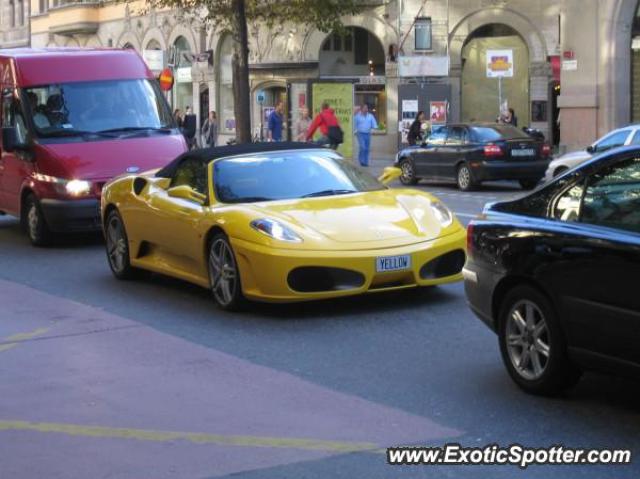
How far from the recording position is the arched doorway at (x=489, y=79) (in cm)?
4006

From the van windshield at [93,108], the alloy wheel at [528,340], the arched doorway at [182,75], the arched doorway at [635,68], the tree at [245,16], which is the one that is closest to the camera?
the alloy wheel at [528,340]

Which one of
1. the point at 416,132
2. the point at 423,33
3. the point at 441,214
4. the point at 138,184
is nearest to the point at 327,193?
the point at 441,214

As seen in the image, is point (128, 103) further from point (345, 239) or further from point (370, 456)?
point (370, 456)

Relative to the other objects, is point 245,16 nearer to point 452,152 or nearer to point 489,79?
point 452,152

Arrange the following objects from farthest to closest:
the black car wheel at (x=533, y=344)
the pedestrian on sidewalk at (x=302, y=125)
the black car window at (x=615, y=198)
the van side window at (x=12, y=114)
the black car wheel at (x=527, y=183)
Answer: the pedestrian on sidewalk at (x=302, y=125)
the black car wheel at (x=527, y=183)
the van side window at (x=12, y=114)
the black car wheel at (x=533, y=344)
the black car window at (x=615, y=198)

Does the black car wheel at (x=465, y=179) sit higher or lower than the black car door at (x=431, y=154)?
lower

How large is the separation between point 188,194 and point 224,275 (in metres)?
1.07

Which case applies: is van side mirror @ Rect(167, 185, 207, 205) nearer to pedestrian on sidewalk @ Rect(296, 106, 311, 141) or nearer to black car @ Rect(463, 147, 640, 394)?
black car @ Rect(463, 147, 640, 394)

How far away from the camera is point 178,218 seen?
36.6 ft

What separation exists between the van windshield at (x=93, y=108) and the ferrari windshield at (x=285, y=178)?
5.47m

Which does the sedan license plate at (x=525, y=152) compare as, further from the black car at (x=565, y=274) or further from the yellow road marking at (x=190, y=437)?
the yellow road marking at (x=190, y=437)

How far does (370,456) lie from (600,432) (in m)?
1.19

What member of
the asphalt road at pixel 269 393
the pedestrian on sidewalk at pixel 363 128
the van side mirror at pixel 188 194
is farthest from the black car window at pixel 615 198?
the pedestrian on sidewalk at pixel 363 128

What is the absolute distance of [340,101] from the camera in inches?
1548
